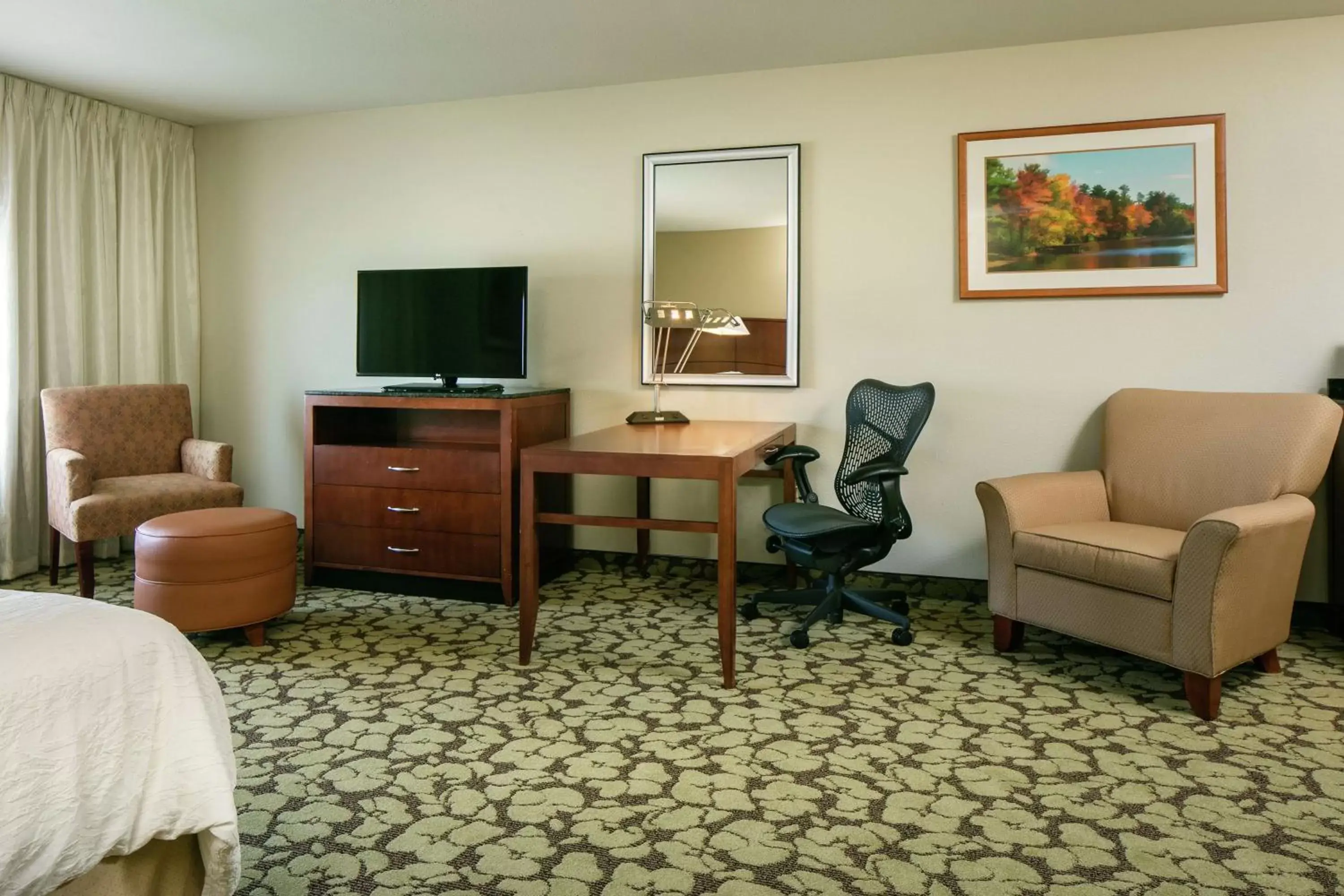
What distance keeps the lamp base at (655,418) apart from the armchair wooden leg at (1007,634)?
1.64 meters

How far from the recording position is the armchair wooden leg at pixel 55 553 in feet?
14.2

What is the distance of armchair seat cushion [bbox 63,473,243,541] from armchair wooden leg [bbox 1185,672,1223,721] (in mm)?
4026

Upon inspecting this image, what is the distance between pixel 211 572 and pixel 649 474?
1689 mm

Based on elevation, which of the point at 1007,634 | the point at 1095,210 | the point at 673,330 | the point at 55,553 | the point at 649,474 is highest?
the point at 1095,210

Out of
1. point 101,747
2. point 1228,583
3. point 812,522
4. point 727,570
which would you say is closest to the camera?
point 101,747

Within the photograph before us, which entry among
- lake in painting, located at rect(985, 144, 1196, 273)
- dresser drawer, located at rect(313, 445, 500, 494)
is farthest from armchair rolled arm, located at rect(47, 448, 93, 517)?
lake in painting, located at rect(985, 144, 1196, 273)

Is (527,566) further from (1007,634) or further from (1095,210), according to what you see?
(1095,210)

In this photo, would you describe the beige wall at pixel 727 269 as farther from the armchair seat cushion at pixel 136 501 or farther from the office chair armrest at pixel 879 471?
the armchair seat cushion at pixel 136 501

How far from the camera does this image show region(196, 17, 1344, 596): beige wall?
3678 mm

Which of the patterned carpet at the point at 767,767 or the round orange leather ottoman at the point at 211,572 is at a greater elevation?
the round orange leather ottoman at the point at 211,572

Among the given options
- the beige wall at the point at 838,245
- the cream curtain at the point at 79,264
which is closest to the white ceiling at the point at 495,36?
the beige wall at the point at 838,245

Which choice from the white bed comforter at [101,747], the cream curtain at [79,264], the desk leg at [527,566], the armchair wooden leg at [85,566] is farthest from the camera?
the cream curtain at [79,264]

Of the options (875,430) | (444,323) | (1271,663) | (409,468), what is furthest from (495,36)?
(1271,663)

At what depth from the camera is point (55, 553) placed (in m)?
4.33
